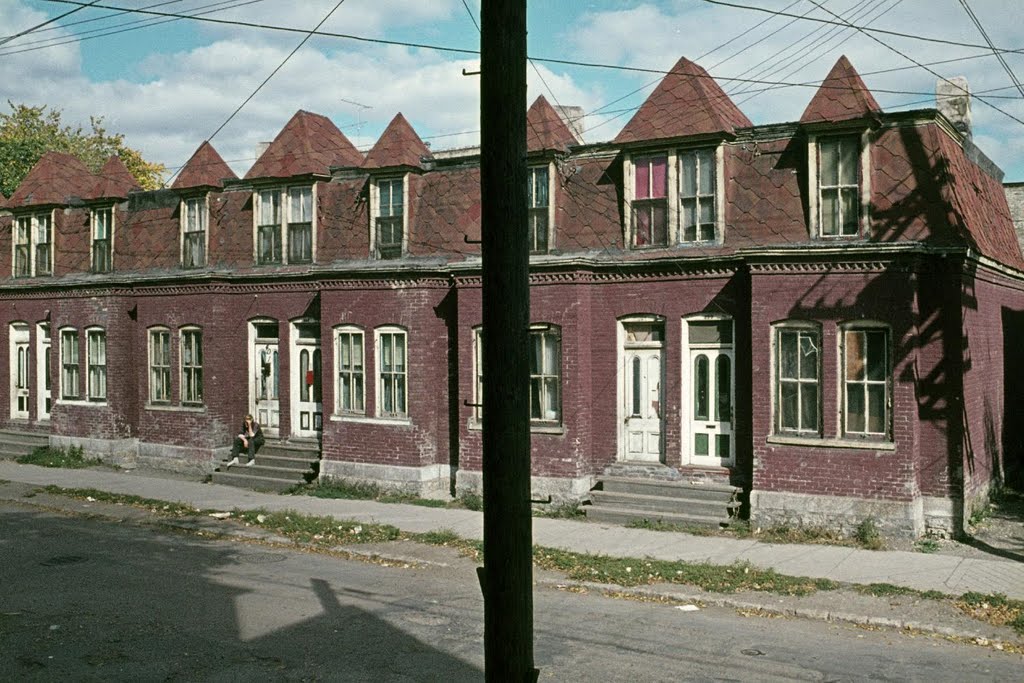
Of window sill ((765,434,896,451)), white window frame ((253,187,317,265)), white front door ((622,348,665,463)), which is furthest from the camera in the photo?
white window frame ((253,187,317,265))

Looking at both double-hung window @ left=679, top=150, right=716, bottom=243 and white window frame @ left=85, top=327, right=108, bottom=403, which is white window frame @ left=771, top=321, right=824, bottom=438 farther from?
white window frame @ left=85, top=327, right=108, bottom=403

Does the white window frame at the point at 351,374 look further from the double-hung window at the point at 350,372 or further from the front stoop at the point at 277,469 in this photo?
the front stoop at the point at 277,469

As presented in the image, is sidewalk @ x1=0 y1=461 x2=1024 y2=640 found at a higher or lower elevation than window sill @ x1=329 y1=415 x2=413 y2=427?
lower

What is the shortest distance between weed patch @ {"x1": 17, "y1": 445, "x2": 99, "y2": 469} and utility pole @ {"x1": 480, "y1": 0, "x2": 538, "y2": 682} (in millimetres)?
21323

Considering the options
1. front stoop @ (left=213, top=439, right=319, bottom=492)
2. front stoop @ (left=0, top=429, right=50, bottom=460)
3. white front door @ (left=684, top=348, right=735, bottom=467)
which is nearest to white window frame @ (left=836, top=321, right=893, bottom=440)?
white front door @ (left=684, top=348, right=735, bottom=467)

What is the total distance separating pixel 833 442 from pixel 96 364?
18892 millimetres

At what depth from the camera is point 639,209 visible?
17.6 m

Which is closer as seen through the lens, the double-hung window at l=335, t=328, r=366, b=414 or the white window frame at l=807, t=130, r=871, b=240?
the white window frame at l=807, t=130, r=871, b=240

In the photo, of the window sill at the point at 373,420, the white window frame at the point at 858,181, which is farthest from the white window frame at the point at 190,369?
the white window frame at the point at 858,181

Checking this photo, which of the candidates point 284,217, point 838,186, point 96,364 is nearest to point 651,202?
point 838,186

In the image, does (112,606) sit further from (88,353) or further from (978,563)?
(88,353)

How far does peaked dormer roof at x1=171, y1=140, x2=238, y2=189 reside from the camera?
77.7 ft

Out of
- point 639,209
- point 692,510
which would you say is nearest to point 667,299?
point 639,209

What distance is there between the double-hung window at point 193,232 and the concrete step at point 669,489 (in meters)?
12.7
